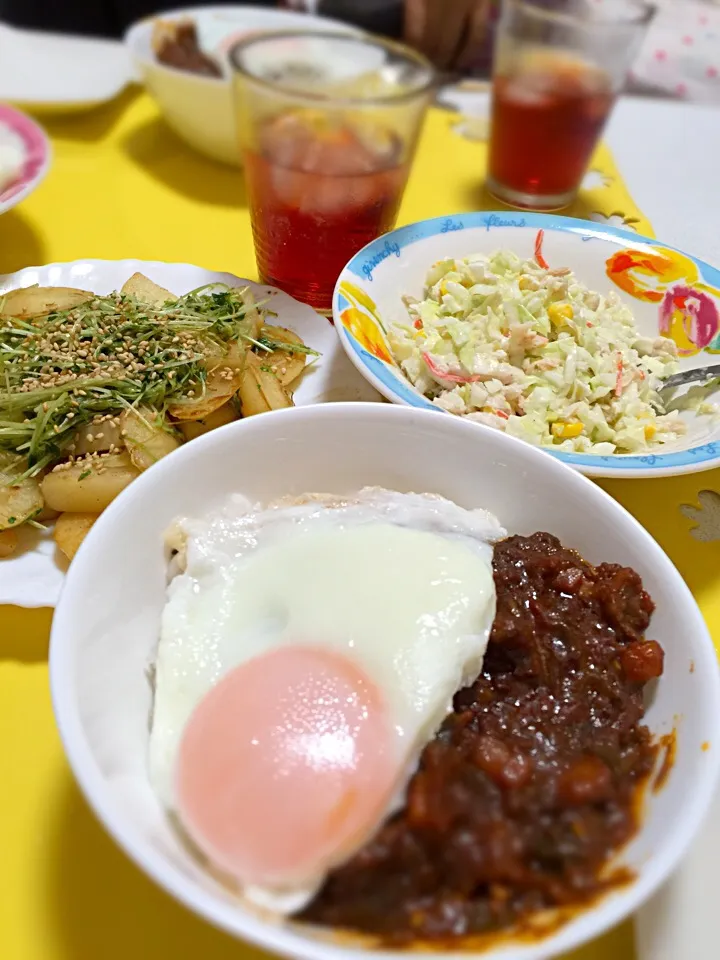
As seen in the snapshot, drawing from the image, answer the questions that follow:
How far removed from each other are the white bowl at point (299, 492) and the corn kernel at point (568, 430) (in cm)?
41

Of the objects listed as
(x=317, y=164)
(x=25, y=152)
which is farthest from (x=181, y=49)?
(x=317, y=164)

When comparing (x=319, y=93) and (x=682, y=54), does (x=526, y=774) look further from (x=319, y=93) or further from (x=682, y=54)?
(x=682, y=54)

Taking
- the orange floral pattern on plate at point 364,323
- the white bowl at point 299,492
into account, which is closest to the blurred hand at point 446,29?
the orange floral pattern on plate at point 364,323

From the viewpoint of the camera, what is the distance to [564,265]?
7.16 feet

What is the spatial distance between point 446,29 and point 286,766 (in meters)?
3.82

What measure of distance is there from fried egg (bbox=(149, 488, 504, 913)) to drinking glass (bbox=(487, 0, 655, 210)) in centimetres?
183

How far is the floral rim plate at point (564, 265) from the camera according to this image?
1828 millimetres

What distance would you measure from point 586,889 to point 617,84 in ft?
8.39

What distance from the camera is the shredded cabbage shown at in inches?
68.8

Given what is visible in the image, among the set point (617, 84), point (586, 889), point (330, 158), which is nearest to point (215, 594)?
point (586, 889)

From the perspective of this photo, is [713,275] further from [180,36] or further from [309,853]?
[180,36]

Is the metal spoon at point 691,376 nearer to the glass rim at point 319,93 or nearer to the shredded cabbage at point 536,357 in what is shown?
the shredded cabbage at point 536,357

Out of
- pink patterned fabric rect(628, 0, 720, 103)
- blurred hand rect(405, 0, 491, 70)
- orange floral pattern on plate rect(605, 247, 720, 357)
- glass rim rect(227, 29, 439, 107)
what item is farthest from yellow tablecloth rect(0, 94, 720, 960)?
pink patterned fabric rect(628, 0, 720, 103)

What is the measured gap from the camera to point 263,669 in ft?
3.51
